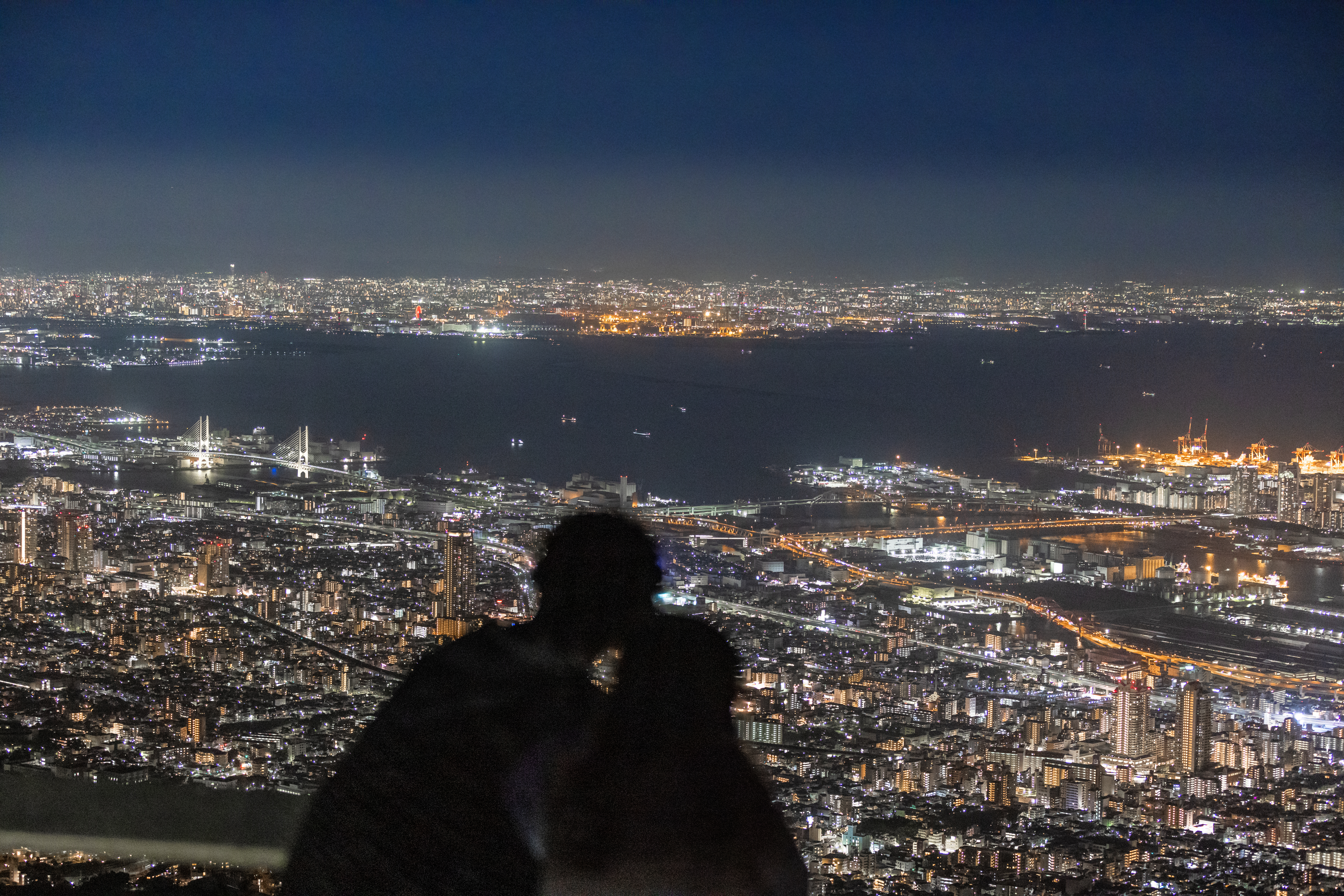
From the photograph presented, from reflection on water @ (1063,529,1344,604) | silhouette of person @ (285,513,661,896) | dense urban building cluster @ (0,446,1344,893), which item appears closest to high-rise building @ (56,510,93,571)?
dense urban building cluster @ (0,446,1344,893)

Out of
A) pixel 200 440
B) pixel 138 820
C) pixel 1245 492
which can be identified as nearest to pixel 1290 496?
pixel 1245 492

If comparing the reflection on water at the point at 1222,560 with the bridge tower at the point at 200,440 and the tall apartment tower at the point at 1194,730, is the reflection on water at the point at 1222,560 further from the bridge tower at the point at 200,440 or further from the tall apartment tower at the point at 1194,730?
the bridge tower at the point at 200,440

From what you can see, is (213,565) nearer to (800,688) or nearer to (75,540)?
(75,540)

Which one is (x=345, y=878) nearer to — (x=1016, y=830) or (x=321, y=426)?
(x=1016, y=830)

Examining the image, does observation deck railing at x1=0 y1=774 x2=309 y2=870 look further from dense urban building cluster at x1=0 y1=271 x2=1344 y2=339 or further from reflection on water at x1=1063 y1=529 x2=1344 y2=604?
dense urban building cluster at x1=0 y1=271 x2=1344 y2=339

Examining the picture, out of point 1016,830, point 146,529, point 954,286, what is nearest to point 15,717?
point 1016,830

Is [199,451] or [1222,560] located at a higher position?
[199,451]

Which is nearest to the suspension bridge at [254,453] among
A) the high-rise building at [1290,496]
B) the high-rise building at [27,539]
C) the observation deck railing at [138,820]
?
the high-rise building at [27,539]
